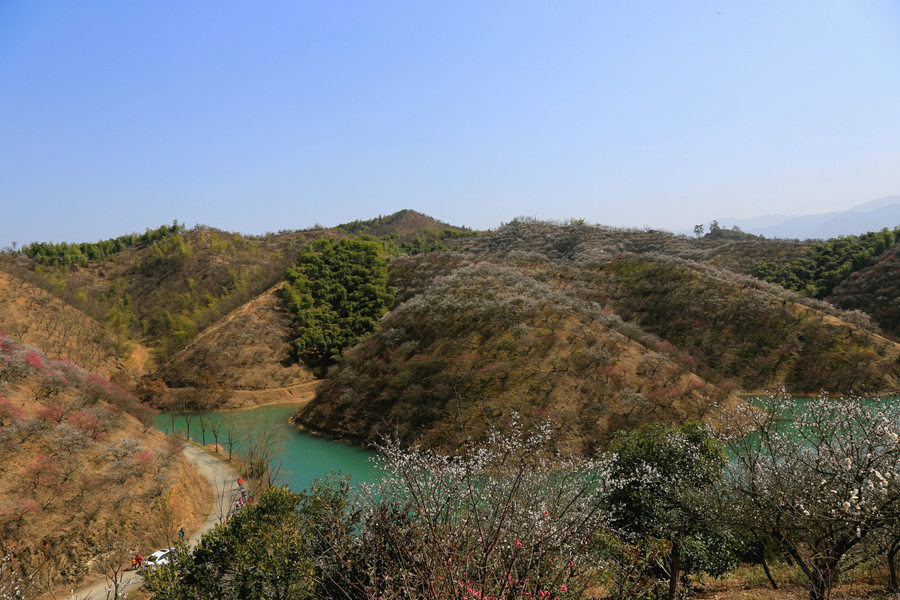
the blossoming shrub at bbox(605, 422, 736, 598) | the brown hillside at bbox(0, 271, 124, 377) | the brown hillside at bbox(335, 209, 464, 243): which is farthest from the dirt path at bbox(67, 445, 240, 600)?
the brown hillside at bbox(335, 209, 464, 243)

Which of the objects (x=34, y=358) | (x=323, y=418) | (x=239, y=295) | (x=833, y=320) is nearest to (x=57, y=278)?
(x=239, y=295)

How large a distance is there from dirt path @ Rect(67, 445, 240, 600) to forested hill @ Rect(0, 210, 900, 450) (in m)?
7.66

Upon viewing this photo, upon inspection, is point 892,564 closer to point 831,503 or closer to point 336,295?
point 831,503

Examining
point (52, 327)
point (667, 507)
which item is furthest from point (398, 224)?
point (667, 507)

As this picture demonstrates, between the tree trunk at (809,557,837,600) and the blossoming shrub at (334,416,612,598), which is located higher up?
the blossoming shrub at (334,416,612,598)

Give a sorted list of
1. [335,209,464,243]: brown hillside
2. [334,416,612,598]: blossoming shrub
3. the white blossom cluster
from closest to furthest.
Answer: [334,416,612,598]: blossoming shrub, the white blossom cluster, [335,209,464,243]: brown hillside

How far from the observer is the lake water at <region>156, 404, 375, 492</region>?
87.7ft

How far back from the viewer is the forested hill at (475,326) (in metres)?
30.0

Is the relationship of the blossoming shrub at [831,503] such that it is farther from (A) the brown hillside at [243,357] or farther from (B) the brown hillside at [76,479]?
(A) the brown hillside at [243,357]

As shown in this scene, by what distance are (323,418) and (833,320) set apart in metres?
46.6

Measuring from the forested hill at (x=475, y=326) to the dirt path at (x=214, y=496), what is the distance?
7663mm

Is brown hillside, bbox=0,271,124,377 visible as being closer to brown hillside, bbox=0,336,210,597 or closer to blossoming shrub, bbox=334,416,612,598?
brown hillside, bbox=0,336,210,597

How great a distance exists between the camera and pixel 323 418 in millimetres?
34844

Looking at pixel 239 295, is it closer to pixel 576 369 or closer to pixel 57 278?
pixel 57 278
